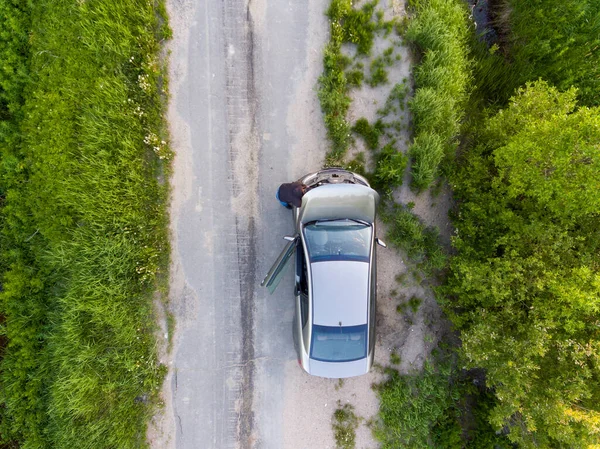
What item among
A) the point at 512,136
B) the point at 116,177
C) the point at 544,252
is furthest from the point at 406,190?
the point at 116,177

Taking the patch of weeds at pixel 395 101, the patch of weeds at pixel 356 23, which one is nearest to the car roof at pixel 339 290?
the patch of weeds at pixel 395 101

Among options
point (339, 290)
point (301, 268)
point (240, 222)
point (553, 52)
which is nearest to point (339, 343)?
point (339, 290)

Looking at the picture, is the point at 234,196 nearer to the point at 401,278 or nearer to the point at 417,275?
the point at 401,278

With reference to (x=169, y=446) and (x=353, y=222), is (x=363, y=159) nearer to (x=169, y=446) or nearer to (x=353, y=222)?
(x=353, y=222)

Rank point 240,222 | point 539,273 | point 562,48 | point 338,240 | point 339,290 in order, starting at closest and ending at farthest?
point 539,273
point 339,290
point 338,240
point 562,48
point 240,222

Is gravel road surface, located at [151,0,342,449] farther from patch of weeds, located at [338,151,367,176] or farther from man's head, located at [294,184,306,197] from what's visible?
man's head, located at [294,184,306,197]

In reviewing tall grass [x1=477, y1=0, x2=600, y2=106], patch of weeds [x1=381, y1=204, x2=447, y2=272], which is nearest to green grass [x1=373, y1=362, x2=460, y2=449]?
patch of weeds [x1=381, y1=204, x2=447, y2=272]

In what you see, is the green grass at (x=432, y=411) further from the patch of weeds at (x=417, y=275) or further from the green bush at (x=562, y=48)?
the green bush at (x=562, y=48)
